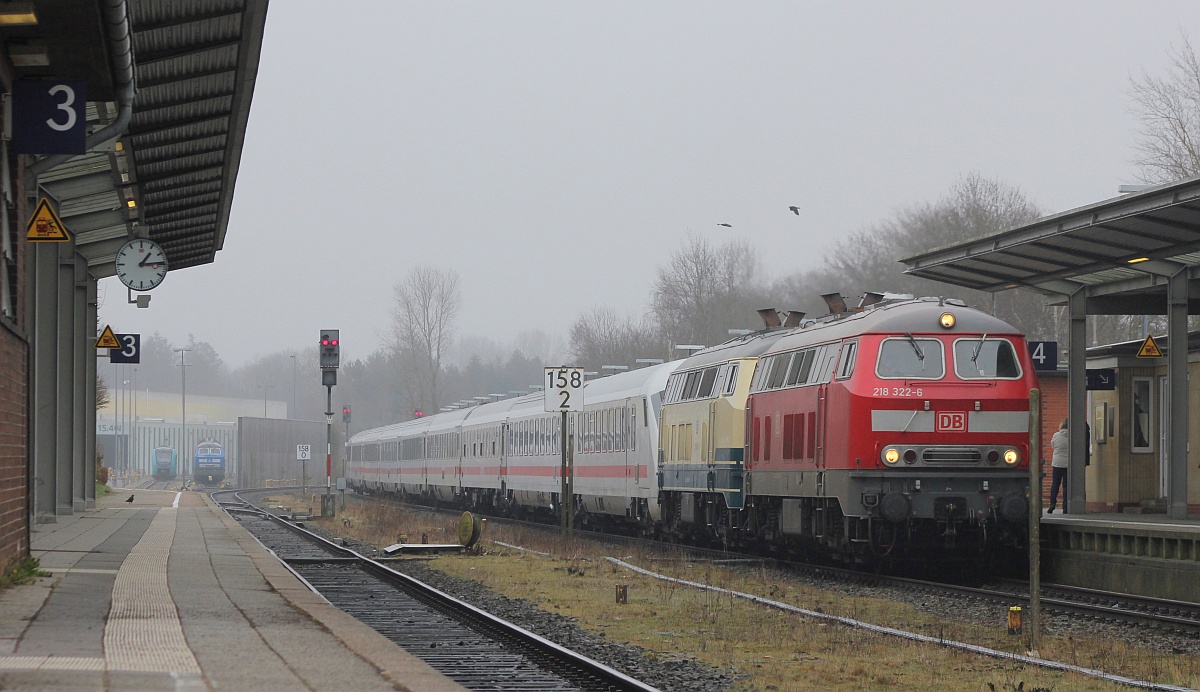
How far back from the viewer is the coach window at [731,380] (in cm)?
2185

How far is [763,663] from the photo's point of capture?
431 inches

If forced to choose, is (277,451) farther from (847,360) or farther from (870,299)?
(847,360)

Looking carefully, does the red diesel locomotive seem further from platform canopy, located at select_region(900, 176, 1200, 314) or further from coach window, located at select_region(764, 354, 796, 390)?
platform canopy, located at select_region(900, 176, 1200, 314)

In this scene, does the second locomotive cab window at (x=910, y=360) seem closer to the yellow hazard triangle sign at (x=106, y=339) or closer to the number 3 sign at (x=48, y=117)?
the number 3 sign at (x=48, y=117)

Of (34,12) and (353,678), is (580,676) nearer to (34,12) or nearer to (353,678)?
(353,678)

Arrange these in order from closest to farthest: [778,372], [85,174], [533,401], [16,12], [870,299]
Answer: [16,12], [778,372], [870,299], [85,174], [533,401]

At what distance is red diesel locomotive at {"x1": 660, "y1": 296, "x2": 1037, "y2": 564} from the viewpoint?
17000 millimetres

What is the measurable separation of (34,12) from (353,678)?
5.50 m

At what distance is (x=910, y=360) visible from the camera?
684 inches

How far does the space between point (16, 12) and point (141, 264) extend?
1431 centimetres

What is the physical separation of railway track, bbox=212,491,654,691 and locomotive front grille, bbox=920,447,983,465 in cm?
588

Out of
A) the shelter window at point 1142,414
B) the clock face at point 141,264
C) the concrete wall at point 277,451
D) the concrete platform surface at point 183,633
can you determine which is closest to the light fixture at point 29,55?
the concrete platform surface at point 183,633

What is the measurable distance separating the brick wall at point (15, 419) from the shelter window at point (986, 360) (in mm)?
10388

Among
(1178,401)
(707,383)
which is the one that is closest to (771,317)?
(707,383)
